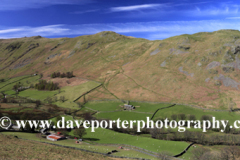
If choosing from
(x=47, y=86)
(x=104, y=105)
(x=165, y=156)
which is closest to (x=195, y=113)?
(x=165, y=156)

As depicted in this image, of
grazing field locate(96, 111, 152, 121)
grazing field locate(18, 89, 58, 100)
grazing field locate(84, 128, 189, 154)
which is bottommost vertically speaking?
grazing field locate(84, 128, 189, 154)

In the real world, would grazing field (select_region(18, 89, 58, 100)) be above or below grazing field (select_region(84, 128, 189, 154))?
above

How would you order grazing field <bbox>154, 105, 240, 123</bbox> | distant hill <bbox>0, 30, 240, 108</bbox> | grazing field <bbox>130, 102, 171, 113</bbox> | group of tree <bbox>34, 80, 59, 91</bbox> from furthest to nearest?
group of tree <bbox>34, 80, 59, 91</bbox> < distant hill <bbox>0, 30, 240, 108</bbox> < grazing field <bbox>130, 102, 171, 113</bbox> < grazing field <bbox>154, 105, 240, 123</bbox>

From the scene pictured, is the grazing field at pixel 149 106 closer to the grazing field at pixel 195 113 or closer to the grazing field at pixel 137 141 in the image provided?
the grazing field at pixel 195 113

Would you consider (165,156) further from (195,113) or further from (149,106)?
(149,106)

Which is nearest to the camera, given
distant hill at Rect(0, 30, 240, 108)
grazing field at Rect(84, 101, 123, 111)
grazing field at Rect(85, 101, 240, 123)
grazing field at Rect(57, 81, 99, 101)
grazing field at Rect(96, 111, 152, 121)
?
grazing field at Rect(85, 101, 240, 123)

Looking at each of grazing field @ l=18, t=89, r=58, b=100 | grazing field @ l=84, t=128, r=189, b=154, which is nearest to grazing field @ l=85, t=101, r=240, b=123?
grazing field @ l=84, t=128, r=189, b=154

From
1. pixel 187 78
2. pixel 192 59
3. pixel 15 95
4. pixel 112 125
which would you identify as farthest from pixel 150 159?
pixel 15 95

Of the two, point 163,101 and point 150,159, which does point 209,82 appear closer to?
point 163,101

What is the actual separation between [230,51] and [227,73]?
25480mm

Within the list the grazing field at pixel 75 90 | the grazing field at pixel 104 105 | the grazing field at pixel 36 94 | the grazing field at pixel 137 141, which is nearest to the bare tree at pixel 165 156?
the grazing field at pixel 137 141

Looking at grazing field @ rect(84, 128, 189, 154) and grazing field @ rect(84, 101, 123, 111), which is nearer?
grazing field @ rect(84, 128, 189, 154)

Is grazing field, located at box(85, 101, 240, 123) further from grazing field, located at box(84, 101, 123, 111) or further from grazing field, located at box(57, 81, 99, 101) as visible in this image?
grazing field, located at box(57, 81, 99, 101)

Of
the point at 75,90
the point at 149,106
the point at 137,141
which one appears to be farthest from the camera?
the point at 75,90
